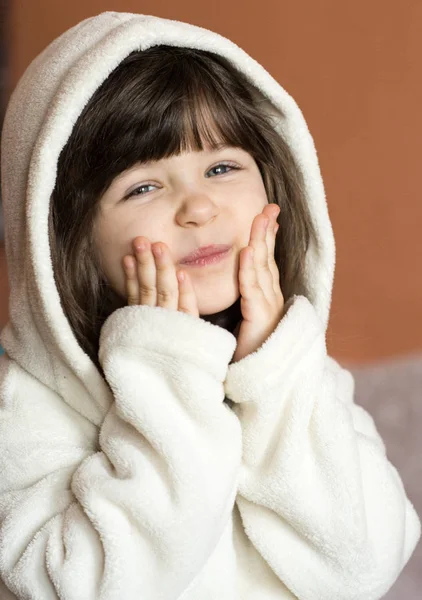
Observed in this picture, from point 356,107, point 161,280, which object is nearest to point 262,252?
point 161,280

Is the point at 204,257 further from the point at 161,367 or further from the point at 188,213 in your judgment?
the point at 161,367

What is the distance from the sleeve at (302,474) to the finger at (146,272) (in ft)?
0.45

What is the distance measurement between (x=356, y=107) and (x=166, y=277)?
3.57 feet

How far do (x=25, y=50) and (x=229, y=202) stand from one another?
1090 millimetres

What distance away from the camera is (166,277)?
1.04m

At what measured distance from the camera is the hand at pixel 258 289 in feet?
3.59

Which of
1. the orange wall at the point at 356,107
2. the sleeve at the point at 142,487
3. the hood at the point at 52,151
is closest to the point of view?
the sleeve at the point at 142,487

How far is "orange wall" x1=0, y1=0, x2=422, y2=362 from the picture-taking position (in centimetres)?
190

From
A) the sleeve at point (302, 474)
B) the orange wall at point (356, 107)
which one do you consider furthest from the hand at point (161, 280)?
the orange wall at point (356, 107)

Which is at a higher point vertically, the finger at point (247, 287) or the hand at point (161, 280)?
the hand at point (161, 280)

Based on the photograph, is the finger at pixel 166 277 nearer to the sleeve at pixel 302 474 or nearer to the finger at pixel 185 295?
the finger at pixel 185 295

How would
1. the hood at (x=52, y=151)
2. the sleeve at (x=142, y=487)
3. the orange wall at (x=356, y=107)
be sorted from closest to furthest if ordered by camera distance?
1. the sleeve at (x=142, y=487)
2. the hood at (x=52, y=151)
3. the orange wall at (x=356, y=107)

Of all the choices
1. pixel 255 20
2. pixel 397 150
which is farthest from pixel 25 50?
pixel 397 150

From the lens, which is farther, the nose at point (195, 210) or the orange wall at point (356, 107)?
the orange wall at point (356, 107)
